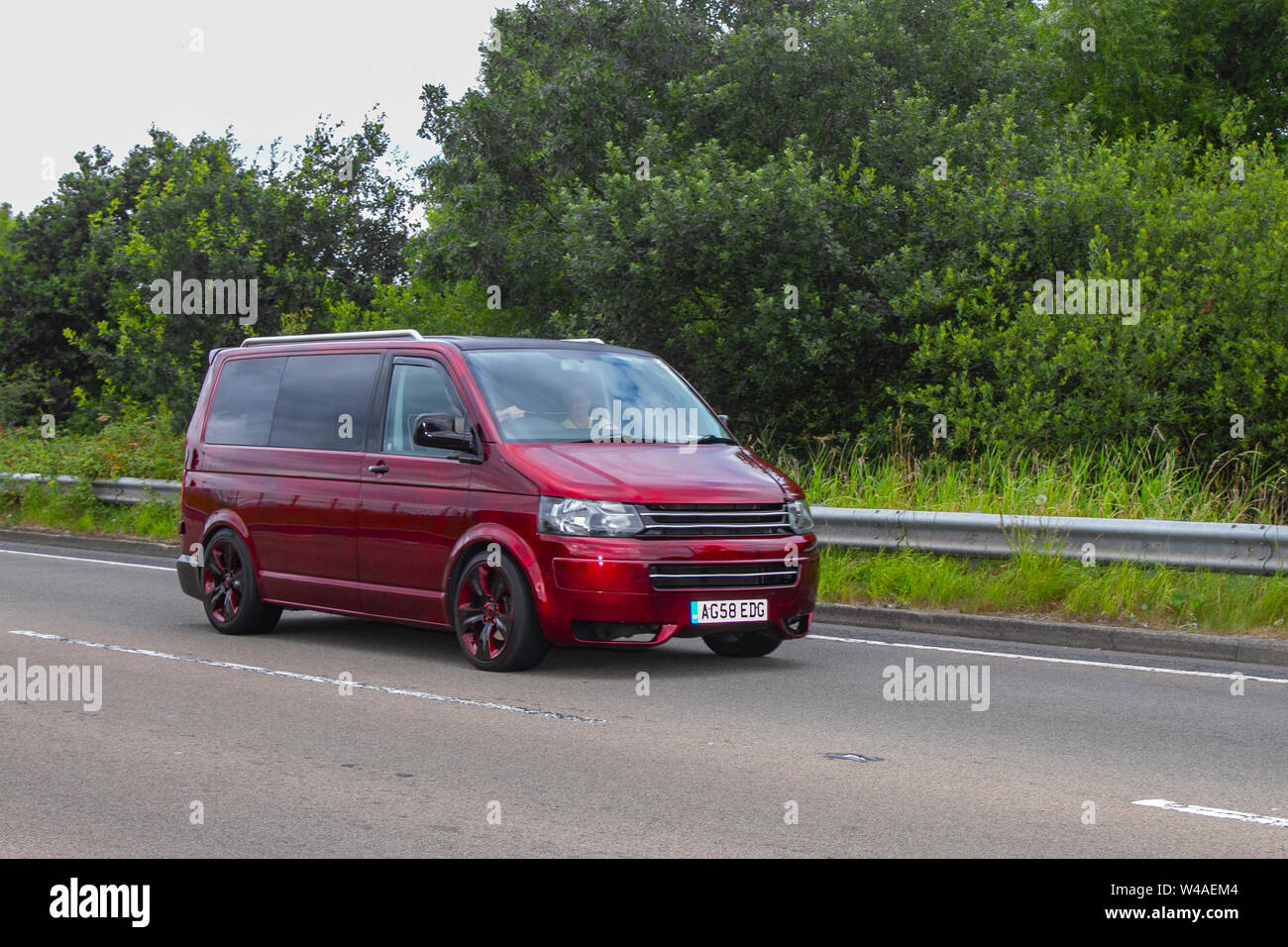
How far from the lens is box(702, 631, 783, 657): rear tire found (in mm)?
10719

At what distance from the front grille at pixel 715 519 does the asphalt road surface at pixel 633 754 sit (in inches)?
35.6

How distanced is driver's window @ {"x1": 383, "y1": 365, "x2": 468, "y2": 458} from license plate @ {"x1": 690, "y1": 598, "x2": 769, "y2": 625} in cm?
202

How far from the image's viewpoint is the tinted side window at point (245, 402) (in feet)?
38.5

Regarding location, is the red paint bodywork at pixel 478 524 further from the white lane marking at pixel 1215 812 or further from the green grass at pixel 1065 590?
the white lane marking at pixel 1215 812

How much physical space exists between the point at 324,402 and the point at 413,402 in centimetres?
94

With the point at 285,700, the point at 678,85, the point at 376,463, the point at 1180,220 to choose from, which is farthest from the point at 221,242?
the point at 285,700

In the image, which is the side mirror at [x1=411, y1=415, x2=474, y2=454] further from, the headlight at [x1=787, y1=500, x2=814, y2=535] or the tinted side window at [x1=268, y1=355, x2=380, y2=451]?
the headlight at [x1=787, y1=500, x2=814, y2=535]

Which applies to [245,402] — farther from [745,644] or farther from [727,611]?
[727,611]

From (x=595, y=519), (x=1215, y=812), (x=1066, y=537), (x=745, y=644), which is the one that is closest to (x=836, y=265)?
(x=1066, y=537)

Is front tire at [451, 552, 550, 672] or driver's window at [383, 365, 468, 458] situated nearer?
front tire at [451, 552, 550, 672]

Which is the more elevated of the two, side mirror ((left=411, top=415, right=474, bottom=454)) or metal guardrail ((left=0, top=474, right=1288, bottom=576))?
side mirror ((left=411, top=415, right=474, bottom=454))

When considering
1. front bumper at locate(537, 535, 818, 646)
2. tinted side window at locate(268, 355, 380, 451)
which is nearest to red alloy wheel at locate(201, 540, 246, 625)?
tinted side window at locate(268, 355, 380, 451)

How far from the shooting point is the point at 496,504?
966cm

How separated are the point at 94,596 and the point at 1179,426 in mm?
10832
